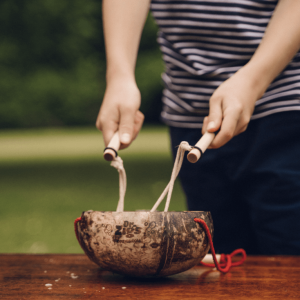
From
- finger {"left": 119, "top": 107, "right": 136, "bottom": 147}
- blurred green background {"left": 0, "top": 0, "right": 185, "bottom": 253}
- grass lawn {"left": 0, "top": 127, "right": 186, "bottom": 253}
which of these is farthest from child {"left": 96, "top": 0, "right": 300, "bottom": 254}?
blurred green background {"left": 0, "top": 0, "right": 185, "bottom": 253}

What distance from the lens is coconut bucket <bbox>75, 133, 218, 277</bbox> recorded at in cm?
87

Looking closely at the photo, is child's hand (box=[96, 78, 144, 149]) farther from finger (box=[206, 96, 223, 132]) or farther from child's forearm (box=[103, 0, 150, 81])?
finger (box=[206, 96, 223, 132])

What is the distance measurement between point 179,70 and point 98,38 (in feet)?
33.5

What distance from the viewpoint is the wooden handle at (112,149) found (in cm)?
100

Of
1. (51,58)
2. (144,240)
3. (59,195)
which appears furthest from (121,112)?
(51,58)

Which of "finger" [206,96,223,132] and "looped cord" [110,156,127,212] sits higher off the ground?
"finger" [206,96,223,132]

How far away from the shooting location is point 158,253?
87cm

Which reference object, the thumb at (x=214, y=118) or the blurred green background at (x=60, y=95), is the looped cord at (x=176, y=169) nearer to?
the thumb at (x=214, y=118)

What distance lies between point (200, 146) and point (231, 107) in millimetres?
149

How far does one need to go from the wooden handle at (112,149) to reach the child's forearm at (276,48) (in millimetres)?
386

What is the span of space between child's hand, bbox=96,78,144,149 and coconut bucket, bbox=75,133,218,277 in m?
0.27

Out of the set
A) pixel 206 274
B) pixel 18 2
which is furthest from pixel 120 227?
pixel 18 2

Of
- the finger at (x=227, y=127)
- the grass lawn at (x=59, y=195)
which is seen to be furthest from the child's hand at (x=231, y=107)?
the grass lawn at (x=59, y=195)

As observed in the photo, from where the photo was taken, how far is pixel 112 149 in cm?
101
